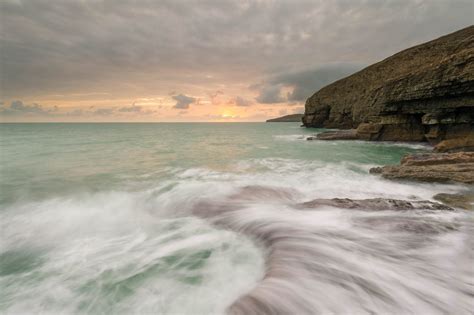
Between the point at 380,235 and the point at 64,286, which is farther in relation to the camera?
the point at 380,235

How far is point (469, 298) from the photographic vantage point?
9.80 feet

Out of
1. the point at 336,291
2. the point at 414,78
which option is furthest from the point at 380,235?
the point at 414,78

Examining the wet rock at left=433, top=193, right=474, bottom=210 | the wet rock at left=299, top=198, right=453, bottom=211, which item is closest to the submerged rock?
the wet rock at left=433, top=193, right=474, bottom=210

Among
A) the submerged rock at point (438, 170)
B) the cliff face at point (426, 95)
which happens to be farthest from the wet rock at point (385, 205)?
the cliff face at point (426, 95)

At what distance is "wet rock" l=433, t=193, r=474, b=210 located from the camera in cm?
581

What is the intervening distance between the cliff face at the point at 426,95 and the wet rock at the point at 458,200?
13774 mm

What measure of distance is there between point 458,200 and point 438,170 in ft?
10.0

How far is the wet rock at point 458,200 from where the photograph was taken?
5809mm

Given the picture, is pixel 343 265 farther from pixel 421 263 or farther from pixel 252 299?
pixel 252 299

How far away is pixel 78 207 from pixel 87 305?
16.8 ft

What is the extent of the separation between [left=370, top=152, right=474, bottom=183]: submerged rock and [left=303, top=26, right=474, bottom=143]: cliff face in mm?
9854

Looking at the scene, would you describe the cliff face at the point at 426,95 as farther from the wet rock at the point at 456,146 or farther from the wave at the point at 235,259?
the wave at the point at 235,259

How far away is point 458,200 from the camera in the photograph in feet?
20.4

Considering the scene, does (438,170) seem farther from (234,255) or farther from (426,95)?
(426,95)
